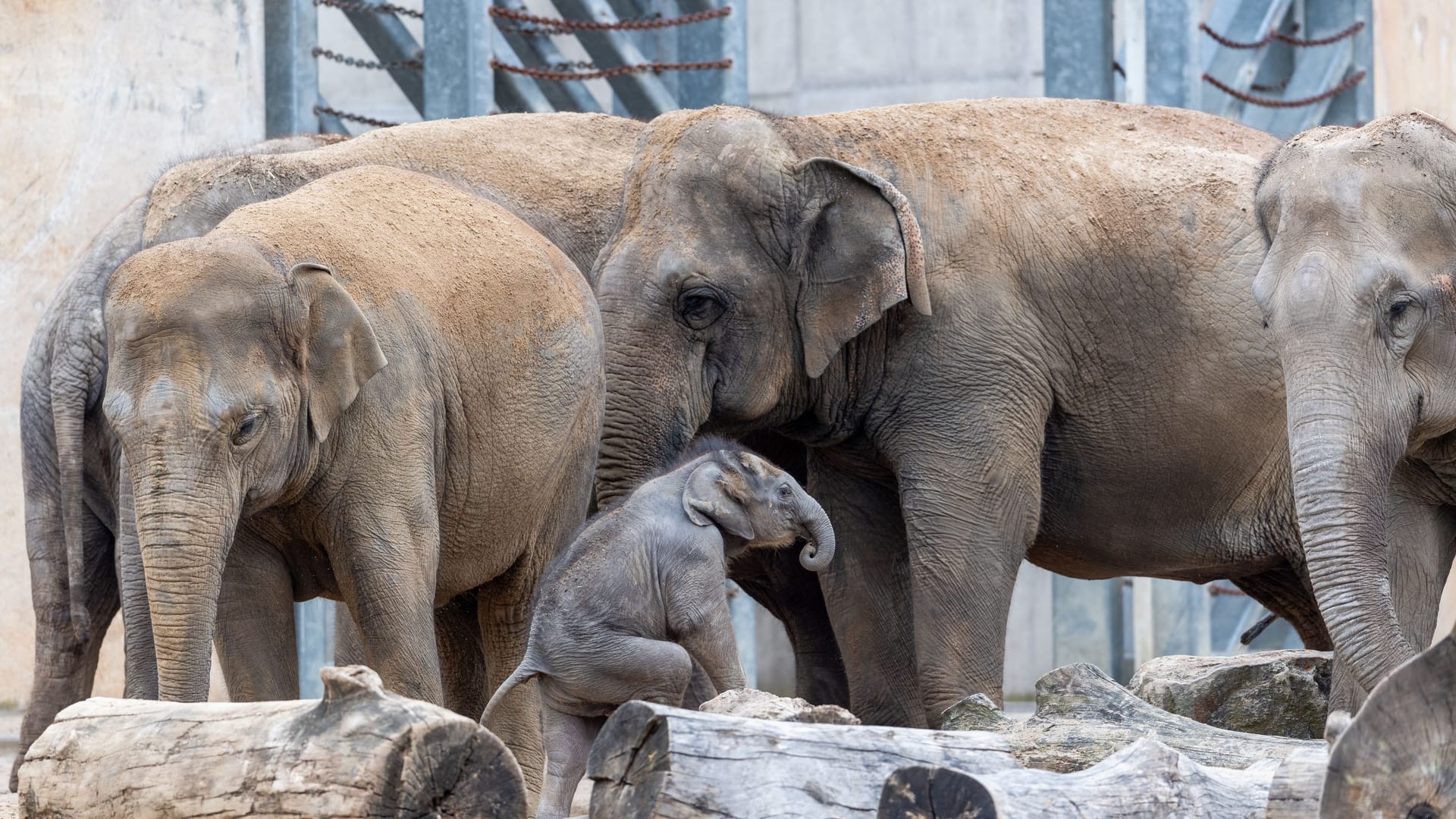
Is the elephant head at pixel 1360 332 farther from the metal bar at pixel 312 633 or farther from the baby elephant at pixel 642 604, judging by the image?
the metal bar at pixel 312 633

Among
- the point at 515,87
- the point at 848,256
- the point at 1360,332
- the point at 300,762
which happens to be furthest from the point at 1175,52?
the point at 300,762

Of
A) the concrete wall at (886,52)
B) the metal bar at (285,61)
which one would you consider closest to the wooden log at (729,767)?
the metal bar at (285,61)

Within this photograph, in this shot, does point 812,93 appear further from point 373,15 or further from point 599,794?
point 599,794

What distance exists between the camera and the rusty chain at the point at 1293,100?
9602mm

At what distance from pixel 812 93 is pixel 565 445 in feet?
23.4

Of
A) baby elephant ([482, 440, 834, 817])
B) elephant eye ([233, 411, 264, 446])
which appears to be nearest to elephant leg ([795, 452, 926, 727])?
baby elephant ([482, 440, 834, 817])

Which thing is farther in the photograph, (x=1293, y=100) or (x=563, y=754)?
(x=1293, y=100)

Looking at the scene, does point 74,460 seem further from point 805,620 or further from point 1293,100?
point 1293,100

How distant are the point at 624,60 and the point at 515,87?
0.57 metres

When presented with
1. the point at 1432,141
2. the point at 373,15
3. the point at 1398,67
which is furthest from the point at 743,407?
the point at 1398,67

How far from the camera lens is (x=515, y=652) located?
5.89 metres

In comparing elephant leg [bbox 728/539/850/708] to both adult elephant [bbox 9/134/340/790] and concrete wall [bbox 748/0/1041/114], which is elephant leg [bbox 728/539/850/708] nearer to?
Result: adult elephant [bbox 9/134/340/790]

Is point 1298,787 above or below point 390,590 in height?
below

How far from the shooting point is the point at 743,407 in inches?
245
